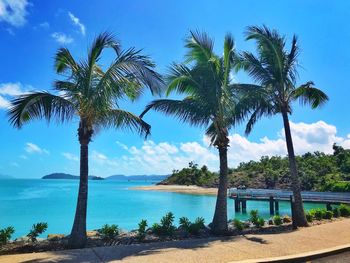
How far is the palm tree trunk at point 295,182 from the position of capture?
13.4 metres

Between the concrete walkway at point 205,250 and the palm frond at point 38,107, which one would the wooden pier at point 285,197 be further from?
the palm frond at point 38,107

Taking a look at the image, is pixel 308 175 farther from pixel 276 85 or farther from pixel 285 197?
pixel 276 85

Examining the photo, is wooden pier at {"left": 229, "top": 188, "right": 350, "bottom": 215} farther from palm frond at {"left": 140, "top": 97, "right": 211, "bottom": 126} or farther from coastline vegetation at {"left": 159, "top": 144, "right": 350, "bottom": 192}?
palm frond at {"left": 140, "top": 97, "right": 211, "bottom": 126}

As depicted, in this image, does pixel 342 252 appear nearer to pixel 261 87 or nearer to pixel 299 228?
pixel 299 228

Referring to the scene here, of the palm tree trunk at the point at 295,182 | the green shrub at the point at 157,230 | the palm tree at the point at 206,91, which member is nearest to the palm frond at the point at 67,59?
the palm tree at the point at 206,91

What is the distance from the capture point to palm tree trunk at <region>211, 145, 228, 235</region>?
38.0 ft

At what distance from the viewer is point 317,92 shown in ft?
47.8

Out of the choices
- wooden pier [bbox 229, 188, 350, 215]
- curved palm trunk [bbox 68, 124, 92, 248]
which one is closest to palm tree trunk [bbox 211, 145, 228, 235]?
curved palm trunk [bbox 68, 124, 92, 248]

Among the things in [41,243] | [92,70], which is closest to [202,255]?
[41,243]

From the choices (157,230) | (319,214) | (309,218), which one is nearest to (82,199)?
(157,230)

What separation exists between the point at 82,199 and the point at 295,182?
8.96 meters

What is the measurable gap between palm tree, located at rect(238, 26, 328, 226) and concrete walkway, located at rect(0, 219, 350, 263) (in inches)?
151

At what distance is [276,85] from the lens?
14320 millimetres

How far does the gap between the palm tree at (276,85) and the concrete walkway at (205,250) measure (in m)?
3.82
